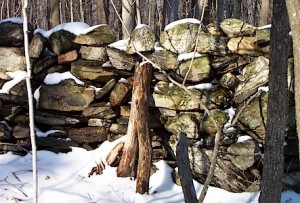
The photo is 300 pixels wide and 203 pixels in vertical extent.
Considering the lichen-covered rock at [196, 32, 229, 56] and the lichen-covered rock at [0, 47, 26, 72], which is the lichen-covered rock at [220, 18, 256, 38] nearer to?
the lichen-covered rock at [196, 32, 229, 56]

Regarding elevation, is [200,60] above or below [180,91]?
above

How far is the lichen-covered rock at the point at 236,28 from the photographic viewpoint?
19.7ft

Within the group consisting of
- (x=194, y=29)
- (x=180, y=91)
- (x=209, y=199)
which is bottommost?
(x=209, y=199)

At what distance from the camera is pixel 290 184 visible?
559 cm

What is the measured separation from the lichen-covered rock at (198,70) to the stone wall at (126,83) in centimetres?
2

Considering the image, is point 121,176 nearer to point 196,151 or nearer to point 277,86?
point 196,151

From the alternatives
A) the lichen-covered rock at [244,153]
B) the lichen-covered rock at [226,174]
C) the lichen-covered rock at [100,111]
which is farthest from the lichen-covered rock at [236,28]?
the lichen-covered rock at [100,111]

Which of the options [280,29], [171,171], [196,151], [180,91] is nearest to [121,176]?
[171,171]

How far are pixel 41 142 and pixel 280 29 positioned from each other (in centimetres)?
407

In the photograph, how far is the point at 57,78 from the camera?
6.23 m

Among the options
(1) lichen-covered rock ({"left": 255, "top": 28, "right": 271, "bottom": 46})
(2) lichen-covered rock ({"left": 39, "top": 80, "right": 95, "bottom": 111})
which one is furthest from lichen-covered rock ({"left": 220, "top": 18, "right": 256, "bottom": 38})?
(2) lichen-covered rock ({"left": 39, "top": 80, "right": 95, "bottom": 111})

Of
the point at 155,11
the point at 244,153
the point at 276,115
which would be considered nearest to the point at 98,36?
the point at 244,153

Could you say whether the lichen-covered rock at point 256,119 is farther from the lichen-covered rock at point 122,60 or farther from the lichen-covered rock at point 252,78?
the lichen-covered rock at point 122,60

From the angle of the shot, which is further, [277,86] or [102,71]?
[102,71]
